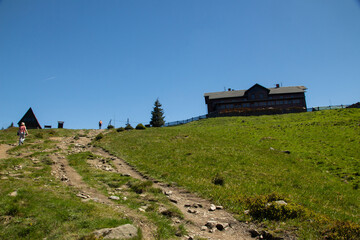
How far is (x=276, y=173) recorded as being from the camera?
18766 mm

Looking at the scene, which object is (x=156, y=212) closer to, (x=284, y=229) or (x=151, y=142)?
(x=284, y=229)

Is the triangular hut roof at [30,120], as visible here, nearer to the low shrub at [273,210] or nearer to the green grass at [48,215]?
the green grass at [48,215]

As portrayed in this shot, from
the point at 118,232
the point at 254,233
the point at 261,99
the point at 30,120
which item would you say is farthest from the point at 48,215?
the point at 261,99

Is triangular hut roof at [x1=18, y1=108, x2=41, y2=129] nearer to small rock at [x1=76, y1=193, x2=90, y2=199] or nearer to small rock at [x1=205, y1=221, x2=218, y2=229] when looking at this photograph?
small rock at [x1=76, y1=193, x2=90, y2=199]

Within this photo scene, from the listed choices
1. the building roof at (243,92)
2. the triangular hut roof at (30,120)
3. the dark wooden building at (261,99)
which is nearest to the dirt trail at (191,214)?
the triangular hut roof at (30,120)

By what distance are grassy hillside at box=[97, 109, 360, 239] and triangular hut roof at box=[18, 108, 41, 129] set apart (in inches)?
1113

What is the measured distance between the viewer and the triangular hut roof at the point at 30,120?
53719mm

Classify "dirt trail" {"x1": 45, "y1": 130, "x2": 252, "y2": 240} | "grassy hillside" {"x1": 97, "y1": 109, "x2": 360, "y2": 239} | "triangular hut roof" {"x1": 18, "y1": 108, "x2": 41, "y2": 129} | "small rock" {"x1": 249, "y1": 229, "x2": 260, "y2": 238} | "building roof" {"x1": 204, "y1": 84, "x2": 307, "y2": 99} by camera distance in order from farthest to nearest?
"building roof" {"x1": 204, "y1": 84, "x2": 307, "y2": 99}, "triangular hut roof" {"x1": 18, "y1": 108, "x2": 41, "y2": 129}, "grassy hillside" {"x1": 97, "y1": 109, "x2": 360, "y2": 239}, "dirt trail" {"x1": 45, "y1": 130, "x2": 252, "y2": 240}, "small rock" {"x1": 249, "y1": 229, "x2": 260, "y2": 238}

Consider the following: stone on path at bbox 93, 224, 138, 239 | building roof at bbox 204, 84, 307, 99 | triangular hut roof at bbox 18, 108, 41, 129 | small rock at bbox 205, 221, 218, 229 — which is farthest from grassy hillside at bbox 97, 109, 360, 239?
building roof at bbox 204, 84, 307, 99

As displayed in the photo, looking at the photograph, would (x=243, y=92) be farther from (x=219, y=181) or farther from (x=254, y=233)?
(x=254, y=233)

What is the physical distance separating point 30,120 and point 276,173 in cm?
5659

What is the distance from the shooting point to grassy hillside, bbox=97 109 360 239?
1033 cm

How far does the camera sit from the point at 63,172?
1792 centimetres

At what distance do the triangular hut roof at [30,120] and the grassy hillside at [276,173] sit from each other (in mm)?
28276
